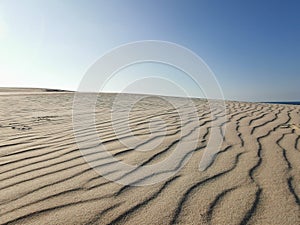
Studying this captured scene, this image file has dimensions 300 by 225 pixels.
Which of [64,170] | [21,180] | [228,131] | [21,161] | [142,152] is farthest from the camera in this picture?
[228,131]

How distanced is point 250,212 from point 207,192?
0.34 m

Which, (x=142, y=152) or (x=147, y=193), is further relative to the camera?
(x=142, y=152)

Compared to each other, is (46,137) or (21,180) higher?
(46,137)

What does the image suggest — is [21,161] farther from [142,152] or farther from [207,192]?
[207,192]

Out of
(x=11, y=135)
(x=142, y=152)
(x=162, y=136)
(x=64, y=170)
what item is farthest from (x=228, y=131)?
(x=11, y=135)

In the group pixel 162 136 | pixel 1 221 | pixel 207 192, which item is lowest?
pixel 1 221

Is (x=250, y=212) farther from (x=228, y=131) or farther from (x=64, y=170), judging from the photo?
(x=228, y=131)

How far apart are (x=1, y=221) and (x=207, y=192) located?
1340 mm

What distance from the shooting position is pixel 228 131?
13.0ft

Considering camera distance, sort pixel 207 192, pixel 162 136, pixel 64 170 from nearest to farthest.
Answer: pixel 207 192
pixel 64 170
pixel 162 136

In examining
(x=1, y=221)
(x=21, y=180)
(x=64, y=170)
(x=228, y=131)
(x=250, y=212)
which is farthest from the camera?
(x=228, y=131)

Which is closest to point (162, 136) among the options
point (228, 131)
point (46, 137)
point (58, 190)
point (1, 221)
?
point (228, 131)

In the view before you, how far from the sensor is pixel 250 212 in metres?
1.67

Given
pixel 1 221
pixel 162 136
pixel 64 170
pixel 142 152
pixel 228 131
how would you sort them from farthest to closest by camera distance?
pixel 228 131
pixel 162 136
pixel 142 152
pixel 64 170
pixel 1 221
